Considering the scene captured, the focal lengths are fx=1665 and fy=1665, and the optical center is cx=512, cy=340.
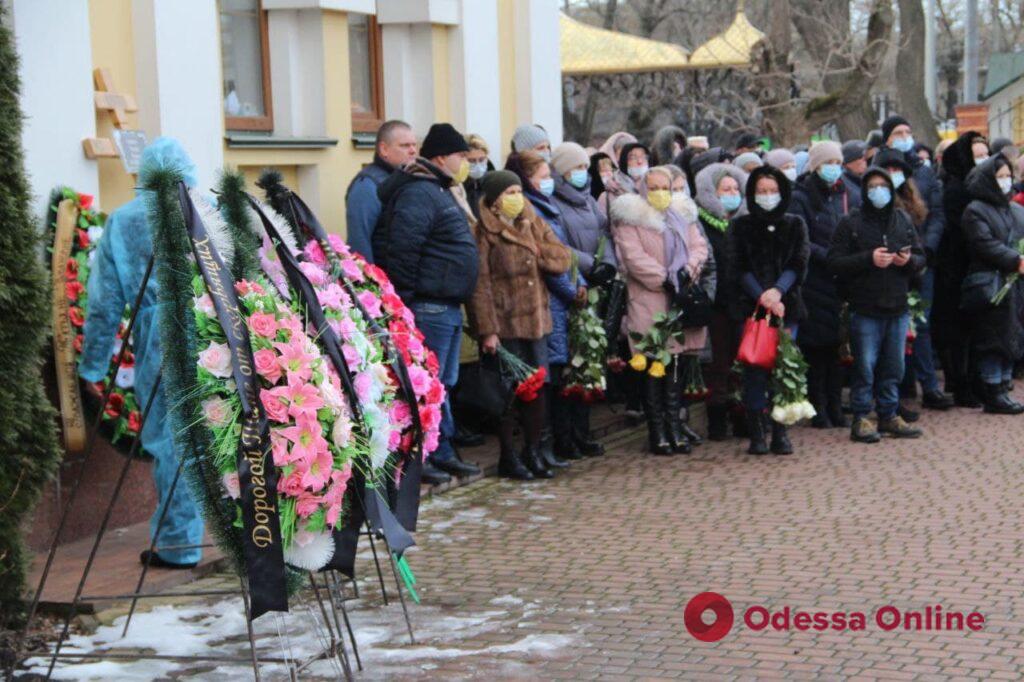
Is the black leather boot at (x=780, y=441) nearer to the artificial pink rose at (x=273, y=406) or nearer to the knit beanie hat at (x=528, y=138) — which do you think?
the knit beanie hat at (x=528, y=138)

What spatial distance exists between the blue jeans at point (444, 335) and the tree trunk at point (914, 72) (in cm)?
1746

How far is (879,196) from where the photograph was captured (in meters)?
11.5

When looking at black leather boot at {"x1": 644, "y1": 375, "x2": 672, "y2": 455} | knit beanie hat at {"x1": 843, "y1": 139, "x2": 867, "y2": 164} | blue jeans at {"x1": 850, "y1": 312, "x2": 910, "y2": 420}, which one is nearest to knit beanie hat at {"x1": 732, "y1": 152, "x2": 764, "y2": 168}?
knit beanie hat at {"x1": 843, "y1": 139, "x2": 867, "y2": 164}

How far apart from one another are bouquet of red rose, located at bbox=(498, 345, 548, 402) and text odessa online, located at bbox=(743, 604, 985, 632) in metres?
3.36

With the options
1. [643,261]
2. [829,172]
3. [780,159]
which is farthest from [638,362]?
[780,159]

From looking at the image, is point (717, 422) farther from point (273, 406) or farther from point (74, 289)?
point (273, 406)

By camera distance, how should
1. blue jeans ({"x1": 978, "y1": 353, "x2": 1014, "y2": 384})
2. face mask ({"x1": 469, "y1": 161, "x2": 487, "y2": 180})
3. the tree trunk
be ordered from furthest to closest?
the tree trunk < blue jeans ({"x1": 978, "y1": 353, "x2": 1014, "y2": 384}) < face mask ({"x1": 469, "y1": 161, "x2": 487, "y2": 180})

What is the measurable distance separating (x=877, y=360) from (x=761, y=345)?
3.99ft

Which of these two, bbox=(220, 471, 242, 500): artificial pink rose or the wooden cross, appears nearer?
bbox=(220, 471, 242, 500): artificial pink rose

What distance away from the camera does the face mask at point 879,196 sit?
11453 millimetres

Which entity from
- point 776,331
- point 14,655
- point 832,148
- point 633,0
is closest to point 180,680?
point 14,655

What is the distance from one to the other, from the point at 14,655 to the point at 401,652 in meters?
1.44

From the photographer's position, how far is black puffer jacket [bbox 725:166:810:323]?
1105 cm

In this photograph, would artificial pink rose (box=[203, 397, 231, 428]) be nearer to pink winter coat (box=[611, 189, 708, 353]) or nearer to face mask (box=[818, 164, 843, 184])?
pink winter coat (box=[611, 189, 708, 353])
